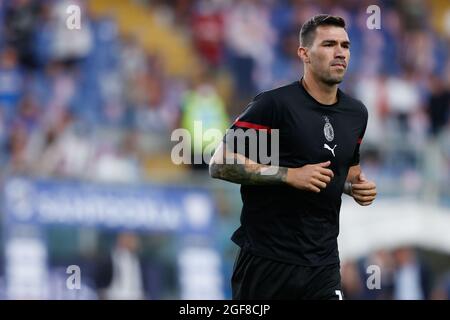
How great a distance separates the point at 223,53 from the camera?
15.1 metres

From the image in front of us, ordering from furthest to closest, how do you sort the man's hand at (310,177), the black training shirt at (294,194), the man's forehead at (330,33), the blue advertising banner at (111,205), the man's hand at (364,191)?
1. the blue advertising banner at (111,205)
2. the man's hand at (364,191)
3. the man's forehead at (330,33)
4. the black training shirt at (294,194)
5. the man's hand at (310,177)

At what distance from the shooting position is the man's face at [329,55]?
20.2 ft

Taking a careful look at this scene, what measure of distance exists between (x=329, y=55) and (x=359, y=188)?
832 mm

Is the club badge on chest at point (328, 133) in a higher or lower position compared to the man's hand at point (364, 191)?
higher

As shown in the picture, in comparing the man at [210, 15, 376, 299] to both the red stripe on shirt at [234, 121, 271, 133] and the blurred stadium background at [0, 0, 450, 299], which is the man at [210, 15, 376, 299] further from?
the blurred stadium background at [0, 0, 450, 299]

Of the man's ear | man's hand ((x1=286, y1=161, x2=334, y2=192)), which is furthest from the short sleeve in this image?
the man's ear

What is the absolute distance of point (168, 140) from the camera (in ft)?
43.3

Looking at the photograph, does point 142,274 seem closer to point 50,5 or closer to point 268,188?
point 50,5

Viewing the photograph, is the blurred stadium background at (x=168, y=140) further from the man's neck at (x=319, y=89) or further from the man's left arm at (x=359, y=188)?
the man's neck at (x=319, y=89)

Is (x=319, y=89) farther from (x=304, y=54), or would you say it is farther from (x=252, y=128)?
(x=252, y=128)

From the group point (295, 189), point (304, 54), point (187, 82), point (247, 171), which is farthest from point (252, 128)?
point (187, 82)

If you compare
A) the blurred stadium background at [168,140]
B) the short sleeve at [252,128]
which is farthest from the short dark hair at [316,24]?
the blurred stadium background at [168,140]

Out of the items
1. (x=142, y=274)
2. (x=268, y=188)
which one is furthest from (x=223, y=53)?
(x=268, y=188)
